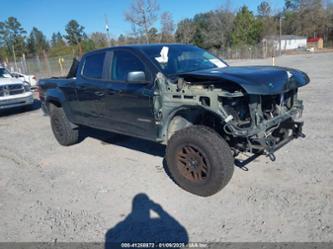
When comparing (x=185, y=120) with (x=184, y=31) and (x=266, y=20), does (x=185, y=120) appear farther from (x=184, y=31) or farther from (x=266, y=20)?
(x=266, y=20)

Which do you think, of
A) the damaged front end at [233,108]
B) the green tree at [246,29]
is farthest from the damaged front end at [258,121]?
the green tree at [246,29]

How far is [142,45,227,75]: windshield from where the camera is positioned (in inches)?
169

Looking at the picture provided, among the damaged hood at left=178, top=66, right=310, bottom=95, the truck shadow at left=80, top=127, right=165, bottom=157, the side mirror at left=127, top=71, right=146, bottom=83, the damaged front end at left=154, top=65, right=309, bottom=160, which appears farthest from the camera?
the truck shadow at left=80, top=127, right=165, bottom=157

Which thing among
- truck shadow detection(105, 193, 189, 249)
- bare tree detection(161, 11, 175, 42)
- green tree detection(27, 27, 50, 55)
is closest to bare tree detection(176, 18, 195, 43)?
bare tree detection(161, 11, 175, 42)

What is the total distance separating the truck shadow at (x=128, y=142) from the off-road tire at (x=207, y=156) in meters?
1.43

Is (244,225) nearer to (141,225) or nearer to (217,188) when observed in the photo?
(217,188)

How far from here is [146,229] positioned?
3.24 meters

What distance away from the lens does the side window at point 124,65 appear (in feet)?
14.5

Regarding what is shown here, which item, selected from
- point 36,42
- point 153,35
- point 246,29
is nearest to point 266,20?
point 246,29

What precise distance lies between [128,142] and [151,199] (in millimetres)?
2511

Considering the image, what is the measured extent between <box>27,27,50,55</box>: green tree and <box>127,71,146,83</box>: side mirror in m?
63.4

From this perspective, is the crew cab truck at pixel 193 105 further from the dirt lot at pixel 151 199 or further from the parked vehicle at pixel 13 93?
the parked vehicle at pixel 13 93

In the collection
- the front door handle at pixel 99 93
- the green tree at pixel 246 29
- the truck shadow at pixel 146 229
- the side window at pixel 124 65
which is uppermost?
the green tree at pixel 246 29

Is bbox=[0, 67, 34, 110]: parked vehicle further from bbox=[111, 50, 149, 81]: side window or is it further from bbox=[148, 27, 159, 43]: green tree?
bbox=[148, 27, 159, 43]: green tree
